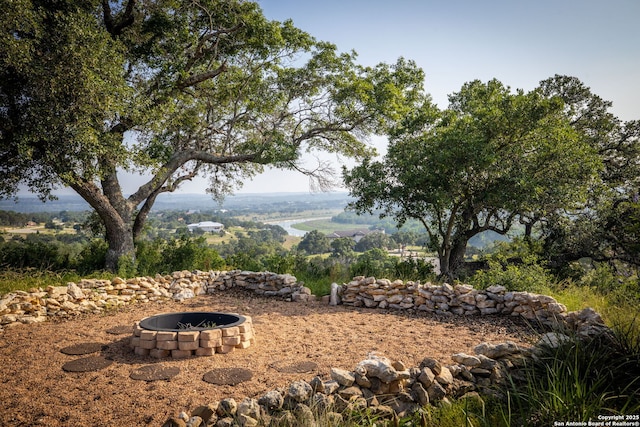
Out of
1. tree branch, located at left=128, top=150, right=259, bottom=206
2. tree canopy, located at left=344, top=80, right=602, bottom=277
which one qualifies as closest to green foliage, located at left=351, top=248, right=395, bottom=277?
tree canopy, located at left=344, top=80, right=602, bottom=277

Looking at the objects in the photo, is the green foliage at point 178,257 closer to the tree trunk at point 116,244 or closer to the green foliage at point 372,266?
the tree trunk at point 116,244

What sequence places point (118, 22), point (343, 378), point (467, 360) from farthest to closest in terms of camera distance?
point (118, 22)
point (467, 360)
point (343, 378)

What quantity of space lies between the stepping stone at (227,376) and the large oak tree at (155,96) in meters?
5.87

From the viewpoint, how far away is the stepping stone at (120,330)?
17.8 ft

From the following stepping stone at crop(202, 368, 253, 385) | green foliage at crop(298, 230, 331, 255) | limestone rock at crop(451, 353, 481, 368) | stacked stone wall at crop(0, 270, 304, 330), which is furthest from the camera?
green foliage at crop(298, 230, 331, 255)

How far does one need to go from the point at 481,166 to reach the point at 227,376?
24.9ft

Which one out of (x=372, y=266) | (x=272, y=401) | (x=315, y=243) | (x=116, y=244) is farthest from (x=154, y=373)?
(x=315, y=243)

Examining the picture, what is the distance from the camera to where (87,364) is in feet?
13.8

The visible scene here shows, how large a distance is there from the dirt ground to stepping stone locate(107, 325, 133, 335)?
118 mm

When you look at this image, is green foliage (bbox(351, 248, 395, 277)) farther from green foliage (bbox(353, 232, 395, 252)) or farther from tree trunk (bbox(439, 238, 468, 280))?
green foliage (bbox(353, 232, 395, 252))

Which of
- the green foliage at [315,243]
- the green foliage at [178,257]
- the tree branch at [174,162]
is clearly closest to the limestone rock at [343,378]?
the green foliage at [178,257]

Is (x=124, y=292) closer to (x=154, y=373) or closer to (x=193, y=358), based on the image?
(x=193, y=358)

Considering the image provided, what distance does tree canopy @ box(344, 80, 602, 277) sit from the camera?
8.91 metres

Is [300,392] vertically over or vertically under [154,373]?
over
